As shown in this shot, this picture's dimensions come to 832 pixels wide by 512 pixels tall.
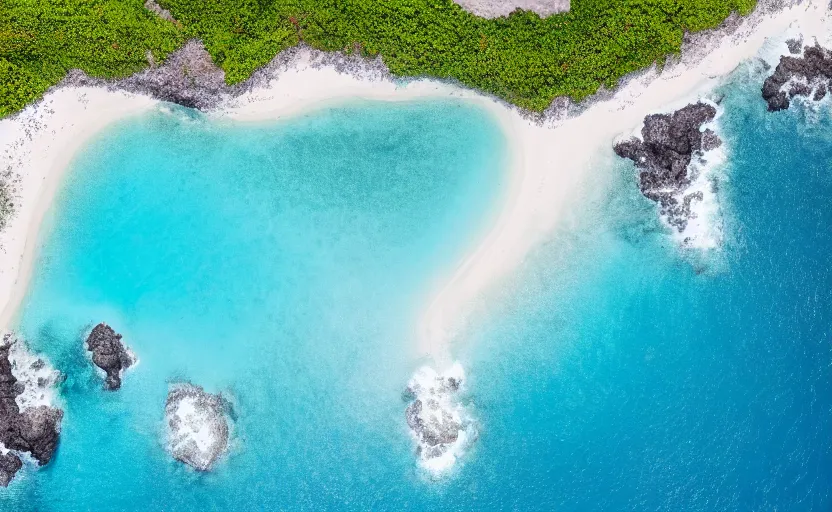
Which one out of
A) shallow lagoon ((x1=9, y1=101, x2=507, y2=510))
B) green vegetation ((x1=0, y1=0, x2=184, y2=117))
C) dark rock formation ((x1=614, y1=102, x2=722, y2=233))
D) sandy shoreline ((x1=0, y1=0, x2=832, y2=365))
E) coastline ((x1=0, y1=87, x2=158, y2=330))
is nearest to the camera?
green vegetation ((x1=0, y1=0, x2=184, y2=117))

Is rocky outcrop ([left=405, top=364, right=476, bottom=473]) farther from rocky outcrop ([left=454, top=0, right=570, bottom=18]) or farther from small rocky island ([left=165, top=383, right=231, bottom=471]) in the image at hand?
rocky outcrop ([left=454, top=0, right=570, bottom=18])

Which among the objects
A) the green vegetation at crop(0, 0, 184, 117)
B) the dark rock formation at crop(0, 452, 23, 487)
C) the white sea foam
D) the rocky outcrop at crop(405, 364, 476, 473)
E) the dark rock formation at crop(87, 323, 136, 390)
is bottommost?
the dark rock formation at crop(0, 452, 23, 487)

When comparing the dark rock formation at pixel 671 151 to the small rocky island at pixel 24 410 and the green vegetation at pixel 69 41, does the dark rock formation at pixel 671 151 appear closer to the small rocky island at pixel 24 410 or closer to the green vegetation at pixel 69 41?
the green vegetation at pixel 69 41

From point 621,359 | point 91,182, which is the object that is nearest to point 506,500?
point 621,359

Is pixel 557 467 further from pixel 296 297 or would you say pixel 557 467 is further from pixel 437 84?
pixel 437 84

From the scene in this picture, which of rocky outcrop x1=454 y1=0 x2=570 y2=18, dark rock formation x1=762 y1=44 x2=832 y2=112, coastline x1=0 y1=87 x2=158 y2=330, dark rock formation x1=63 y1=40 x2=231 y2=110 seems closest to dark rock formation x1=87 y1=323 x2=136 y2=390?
coastline x1=0 y1=87 x2=158 y2=330

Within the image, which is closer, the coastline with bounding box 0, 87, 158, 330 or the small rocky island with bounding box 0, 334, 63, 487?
the small rocky island with bounding box 0, 334, 63, 487
